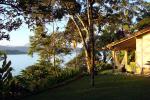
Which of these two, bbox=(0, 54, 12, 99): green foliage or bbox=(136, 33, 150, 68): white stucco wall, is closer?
bbox=(0, 54, 12, 99): green foliage

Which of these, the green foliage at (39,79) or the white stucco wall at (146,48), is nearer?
the green foliage at (39,79)

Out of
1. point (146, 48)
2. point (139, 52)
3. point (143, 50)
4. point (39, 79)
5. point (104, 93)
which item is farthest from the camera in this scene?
point (139, 52)

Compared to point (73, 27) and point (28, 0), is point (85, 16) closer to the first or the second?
point (73, 27)

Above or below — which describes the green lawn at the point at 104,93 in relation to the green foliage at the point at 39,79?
below

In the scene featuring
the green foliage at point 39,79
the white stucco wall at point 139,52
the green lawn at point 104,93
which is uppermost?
the white stucco wall at point 139,52

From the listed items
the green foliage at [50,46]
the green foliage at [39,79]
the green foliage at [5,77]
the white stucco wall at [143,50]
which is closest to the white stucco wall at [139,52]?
the white stucco wall at [143,50]

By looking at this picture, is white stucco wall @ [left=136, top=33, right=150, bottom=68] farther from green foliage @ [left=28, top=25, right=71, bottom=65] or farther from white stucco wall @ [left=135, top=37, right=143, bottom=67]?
green foliage @ [left=28, top=25, right=71, bottom=65]

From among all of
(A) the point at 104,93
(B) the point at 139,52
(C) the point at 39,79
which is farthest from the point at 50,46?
(A) the point at 104,93

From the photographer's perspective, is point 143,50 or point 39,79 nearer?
point 39,79

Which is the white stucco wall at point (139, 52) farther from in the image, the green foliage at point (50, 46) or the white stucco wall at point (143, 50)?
the green foliage at point (50, 46)

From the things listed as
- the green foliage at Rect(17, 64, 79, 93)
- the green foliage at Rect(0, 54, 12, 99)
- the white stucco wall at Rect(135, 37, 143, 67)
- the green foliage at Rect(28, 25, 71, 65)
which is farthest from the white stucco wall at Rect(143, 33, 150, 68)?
the green foliage at Rect(28, 25, 71, 65)

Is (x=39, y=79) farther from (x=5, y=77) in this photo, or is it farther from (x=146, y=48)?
(x=146, y=48)

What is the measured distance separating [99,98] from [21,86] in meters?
4.38

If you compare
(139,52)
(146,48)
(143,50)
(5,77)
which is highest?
(146,48)
